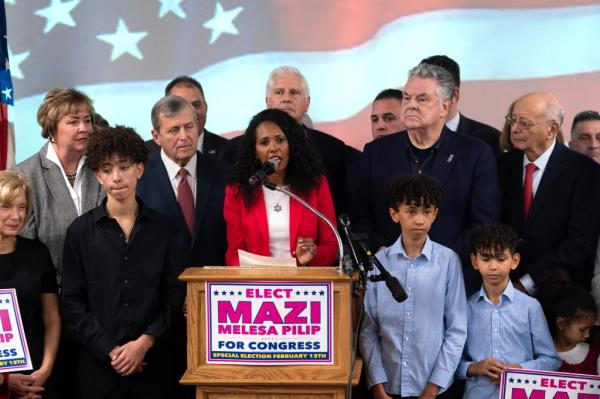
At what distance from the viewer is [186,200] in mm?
4410

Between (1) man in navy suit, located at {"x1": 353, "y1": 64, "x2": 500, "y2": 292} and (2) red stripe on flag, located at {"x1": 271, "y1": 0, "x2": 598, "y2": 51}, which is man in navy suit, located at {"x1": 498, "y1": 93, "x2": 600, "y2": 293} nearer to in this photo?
(1) man in navy suit, located at {"x1": 353, "y1": 64, "x2": 500, "y2": 292}

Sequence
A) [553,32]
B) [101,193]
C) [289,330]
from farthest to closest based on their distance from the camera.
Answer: [553,32] → [101,193] → [289,330]

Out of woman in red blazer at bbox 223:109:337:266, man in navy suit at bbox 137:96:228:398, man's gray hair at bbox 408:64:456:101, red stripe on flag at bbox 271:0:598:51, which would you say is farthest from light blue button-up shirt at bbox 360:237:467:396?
red stripe on flag at bbox 271:0:598:51

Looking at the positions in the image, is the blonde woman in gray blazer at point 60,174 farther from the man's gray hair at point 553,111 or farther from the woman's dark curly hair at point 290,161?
the man's gray hair at point 553,111

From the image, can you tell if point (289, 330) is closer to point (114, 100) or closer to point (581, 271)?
point (581, 271)

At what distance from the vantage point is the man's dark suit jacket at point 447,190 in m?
4.20

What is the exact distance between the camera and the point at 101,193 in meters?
4.27

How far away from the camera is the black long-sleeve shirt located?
149 inches

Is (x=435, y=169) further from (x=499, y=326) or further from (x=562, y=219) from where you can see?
(x=499, y=326)

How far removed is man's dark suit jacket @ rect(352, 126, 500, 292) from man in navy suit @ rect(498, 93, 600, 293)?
0.22 metres

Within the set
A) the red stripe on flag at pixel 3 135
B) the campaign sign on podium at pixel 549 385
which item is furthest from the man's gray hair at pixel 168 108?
the campaign sign on podium at pixel 549 385

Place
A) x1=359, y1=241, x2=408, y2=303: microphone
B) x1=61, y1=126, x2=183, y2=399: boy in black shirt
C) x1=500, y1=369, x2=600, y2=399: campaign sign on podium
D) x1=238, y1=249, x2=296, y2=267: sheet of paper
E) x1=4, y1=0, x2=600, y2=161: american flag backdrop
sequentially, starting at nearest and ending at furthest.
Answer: x1=359, y1=241, x2=408, y2=303: microphone
x1=238, y1=249, x2=296, y2=267: sheet of paper
x1=500, y1=369, x2=600, y2=399: campaign sign on podium
x1=61, y1=126, x2=183, y2=399: boy in black shirt
x1=4, y1=0, x2=600, y2=161: american flag backdrop

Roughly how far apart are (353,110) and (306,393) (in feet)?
9.92

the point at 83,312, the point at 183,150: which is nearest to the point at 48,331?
the point at 83,312
